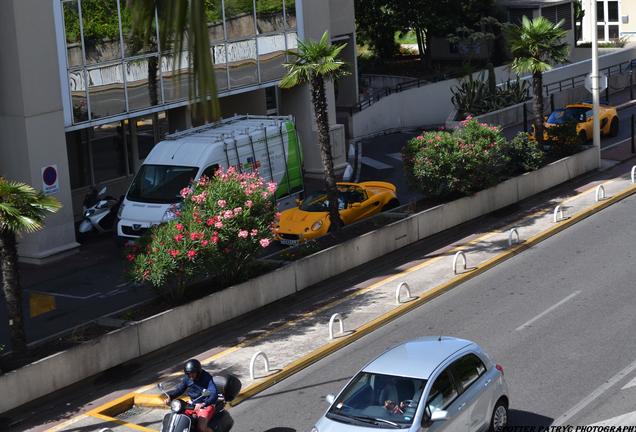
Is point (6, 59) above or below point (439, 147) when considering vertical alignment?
above

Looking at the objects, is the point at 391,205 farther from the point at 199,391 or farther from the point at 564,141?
the point at 199,391

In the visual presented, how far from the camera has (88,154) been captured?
30.9 metres

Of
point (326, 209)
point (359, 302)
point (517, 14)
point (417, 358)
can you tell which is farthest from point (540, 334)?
point (517, 14)

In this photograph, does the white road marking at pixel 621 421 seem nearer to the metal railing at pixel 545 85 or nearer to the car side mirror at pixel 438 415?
the car side mirror at pixel 438 415

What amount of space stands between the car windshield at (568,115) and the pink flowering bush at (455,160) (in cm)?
1073

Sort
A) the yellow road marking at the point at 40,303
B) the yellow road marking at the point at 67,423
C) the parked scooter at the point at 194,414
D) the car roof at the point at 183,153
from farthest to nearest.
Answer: the car roof at the point at 183,153, the yellow road marking at the point at 40,303, the yellow road marking at the point at 67,423, the parked scooter at the point at 194,414

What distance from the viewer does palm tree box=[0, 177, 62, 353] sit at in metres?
14.8

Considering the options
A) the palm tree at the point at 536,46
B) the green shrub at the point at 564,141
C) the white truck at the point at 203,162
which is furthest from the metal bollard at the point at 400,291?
the green shrub at the point at 564,141

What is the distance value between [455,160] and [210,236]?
351 inches

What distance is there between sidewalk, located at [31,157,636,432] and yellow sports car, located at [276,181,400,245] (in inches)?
82.8

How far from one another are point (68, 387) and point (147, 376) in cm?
132

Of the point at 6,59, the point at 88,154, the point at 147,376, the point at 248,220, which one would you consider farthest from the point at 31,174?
the point at 147,376

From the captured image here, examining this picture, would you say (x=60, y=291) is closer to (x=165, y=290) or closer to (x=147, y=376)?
(x=165, y=290)

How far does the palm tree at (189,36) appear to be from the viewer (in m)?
3.81
